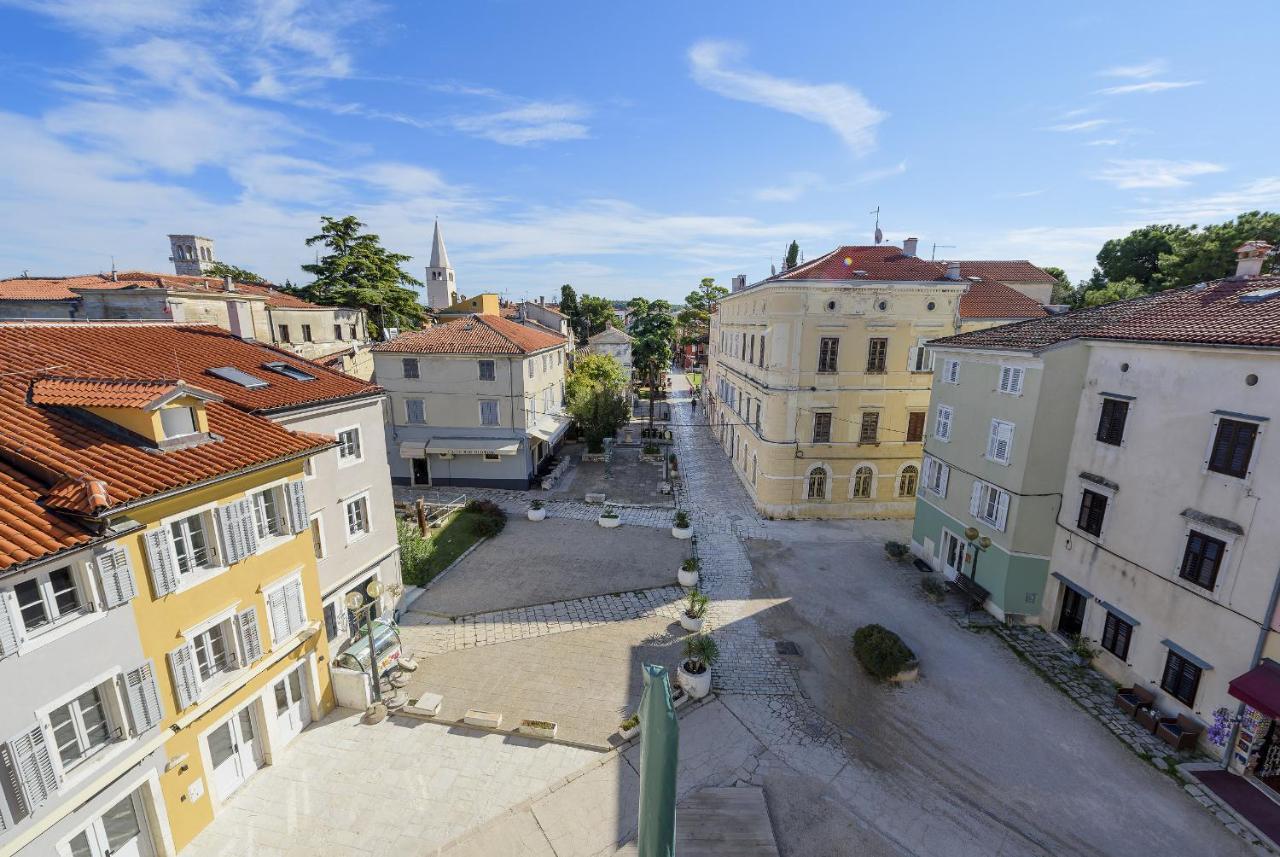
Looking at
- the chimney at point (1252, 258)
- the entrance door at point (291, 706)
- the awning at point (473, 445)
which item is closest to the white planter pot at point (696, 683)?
the entrance door at point (291, 706)

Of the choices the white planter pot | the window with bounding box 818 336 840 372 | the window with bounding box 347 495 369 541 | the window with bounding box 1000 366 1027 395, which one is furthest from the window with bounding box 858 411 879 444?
the window with bounding box 347 495 369 541

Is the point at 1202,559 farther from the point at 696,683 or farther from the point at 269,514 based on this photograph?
the point at 269,514

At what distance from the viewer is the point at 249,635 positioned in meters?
12.3

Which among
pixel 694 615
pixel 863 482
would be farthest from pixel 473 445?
pixel 863 482

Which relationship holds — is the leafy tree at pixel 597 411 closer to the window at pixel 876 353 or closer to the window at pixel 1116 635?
the window at pixel 876 353

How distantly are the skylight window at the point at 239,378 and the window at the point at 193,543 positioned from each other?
546 centimetres

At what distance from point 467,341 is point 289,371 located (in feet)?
48.2

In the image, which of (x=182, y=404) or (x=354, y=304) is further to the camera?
(x=354, y=304)

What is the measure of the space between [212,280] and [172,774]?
4591 centimetres

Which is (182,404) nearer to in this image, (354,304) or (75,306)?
(75,306)

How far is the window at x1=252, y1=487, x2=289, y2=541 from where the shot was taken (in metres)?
12.5

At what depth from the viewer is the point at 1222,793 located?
485 inches

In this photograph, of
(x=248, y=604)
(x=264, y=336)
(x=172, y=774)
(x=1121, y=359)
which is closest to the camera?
(x=172, y=774)

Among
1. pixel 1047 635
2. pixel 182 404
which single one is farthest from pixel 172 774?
pixel 1047 635
